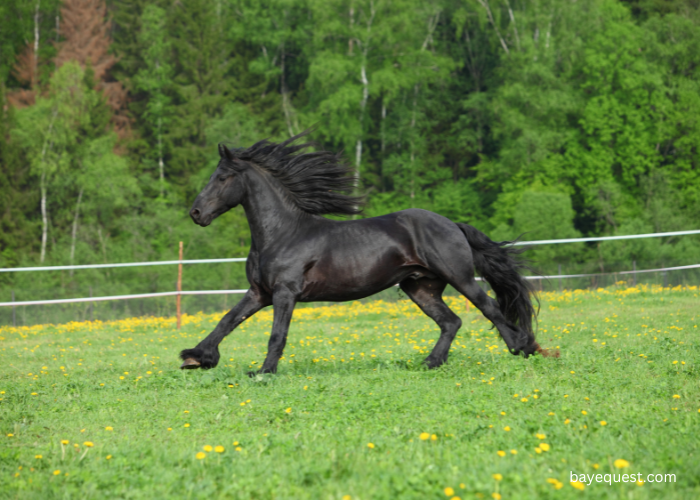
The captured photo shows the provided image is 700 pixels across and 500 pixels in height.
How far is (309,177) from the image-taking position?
762cm

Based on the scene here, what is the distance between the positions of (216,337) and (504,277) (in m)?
3.17

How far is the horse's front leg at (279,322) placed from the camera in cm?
679

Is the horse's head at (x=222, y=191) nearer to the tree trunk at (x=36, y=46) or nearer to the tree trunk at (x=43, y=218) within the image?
the tree trunk at (x=43, y=218)

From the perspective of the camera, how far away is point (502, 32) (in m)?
44.8

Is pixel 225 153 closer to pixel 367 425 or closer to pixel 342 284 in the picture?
pixel 342 284

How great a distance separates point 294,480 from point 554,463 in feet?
4.57

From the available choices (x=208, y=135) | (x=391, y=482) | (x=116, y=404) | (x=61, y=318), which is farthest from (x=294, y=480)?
(x=208, y=135)

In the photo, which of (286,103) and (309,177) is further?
(286,103)

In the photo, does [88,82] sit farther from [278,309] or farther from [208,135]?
[278,309]

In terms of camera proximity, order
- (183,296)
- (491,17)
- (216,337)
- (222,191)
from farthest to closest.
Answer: (491,17) → (183,296) → (222,191) → (216,337)

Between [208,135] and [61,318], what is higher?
[208,135]

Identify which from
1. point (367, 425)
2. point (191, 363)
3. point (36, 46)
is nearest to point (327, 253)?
point (191, 363)

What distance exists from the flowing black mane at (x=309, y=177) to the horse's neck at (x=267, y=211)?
→ 0.48ft

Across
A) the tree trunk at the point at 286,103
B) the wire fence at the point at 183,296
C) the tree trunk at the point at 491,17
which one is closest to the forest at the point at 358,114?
the tree trunk at the point at 491,17
